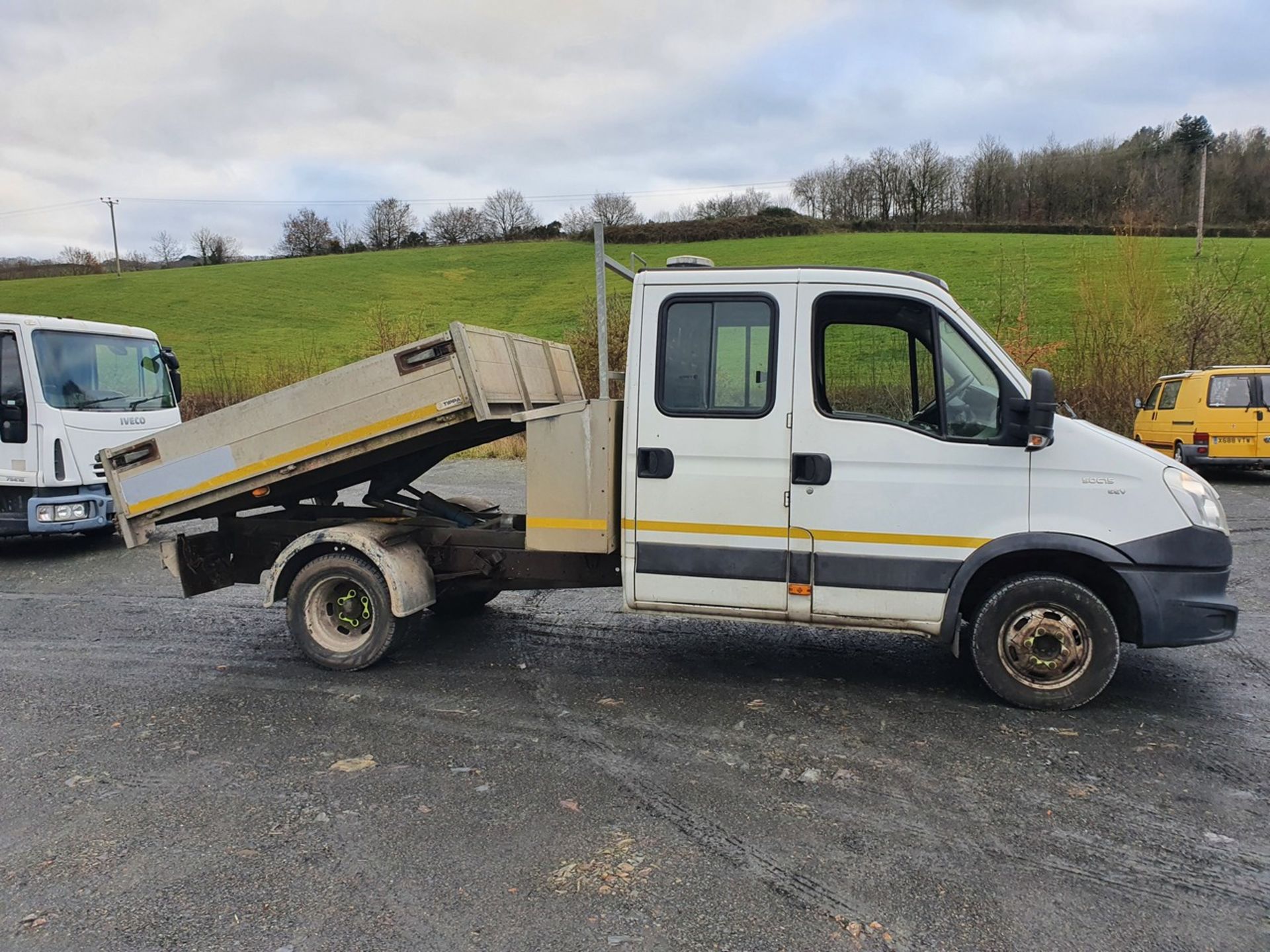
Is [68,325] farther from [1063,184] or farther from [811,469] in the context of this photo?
[1063,184]

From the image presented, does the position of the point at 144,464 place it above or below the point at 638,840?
above

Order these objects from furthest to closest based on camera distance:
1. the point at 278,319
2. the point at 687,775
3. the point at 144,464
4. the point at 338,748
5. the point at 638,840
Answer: the point at 278,319 → the point at 144,464 → the point at 338,748 → the point at 687,775 → the point at 638,840

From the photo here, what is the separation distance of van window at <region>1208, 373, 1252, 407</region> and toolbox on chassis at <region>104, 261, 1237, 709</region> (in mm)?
10532

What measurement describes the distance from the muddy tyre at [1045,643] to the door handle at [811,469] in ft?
3.70

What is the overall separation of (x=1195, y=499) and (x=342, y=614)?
16.7 feet

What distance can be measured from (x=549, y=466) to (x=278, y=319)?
45.9 metres

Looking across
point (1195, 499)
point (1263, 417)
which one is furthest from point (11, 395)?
point (1263, 417)

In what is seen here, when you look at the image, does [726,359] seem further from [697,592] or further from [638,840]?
[638,840]

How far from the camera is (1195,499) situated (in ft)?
14.4

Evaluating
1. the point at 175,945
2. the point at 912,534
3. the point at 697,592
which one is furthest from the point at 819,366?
the point at 175,945

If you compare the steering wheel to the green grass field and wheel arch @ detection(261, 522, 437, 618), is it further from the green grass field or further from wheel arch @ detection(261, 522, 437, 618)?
the green grass field

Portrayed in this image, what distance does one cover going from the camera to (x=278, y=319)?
4591 centimetres

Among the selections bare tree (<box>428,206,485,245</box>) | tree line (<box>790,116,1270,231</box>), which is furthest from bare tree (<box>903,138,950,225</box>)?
bare tree (<box>428,206,485,245</box>)

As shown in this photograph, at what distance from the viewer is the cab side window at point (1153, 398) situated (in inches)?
573
